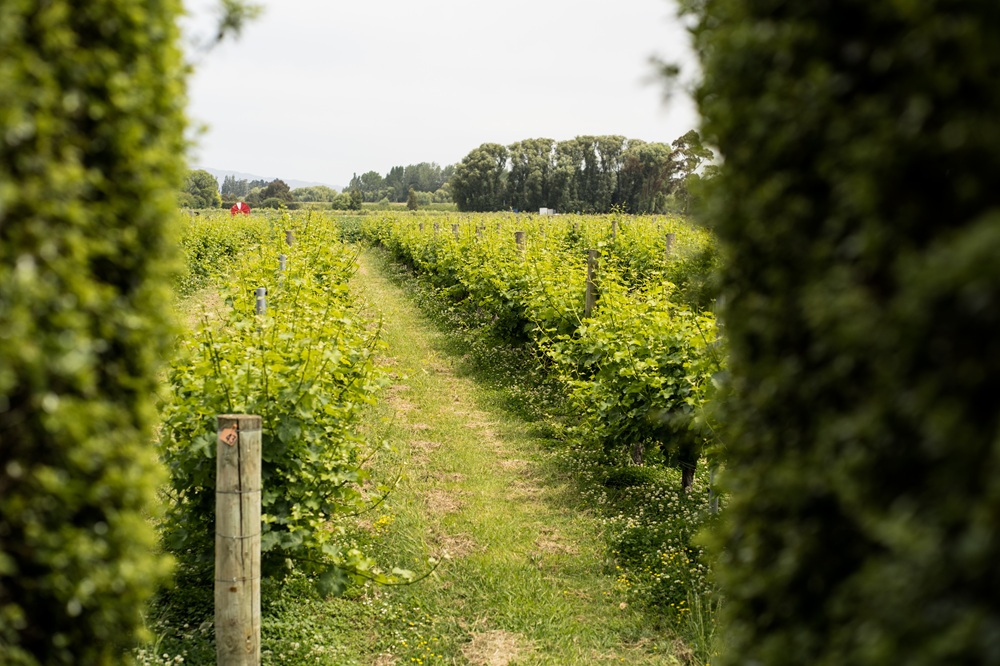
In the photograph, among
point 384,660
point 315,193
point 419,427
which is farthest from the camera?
point 315,193

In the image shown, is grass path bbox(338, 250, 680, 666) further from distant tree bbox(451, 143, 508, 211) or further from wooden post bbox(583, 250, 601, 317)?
distant tree bbox(451, 143, 508, 211)

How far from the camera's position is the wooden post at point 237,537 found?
3.78 meters

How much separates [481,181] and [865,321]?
258ft

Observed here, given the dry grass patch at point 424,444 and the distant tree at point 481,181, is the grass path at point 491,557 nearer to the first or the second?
the dry grass patch at point 424,444

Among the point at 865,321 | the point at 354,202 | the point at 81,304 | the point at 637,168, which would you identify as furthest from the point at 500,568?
the point at 354,202

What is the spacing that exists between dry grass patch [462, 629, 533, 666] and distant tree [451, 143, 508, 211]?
74.1 metres

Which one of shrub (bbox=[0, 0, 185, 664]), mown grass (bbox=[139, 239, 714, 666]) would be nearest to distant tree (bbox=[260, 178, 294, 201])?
mown grass (bbox=[139, 239, 714, 666])

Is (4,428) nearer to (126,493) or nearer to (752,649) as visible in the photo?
(126,493)

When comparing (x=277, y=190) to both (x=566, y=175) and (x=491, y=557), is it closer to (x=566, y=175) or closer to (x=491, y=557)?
(x=566, y=175)

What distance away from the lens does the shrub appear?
1.69m

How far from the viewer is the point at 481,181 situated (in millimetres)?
78562

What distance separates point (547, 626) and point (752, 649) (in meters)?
3.04

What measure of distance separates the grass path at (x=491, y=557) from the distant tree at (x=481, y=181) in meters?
70.5

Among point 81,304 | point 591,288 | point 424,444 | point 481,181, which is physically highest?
point 481,181
